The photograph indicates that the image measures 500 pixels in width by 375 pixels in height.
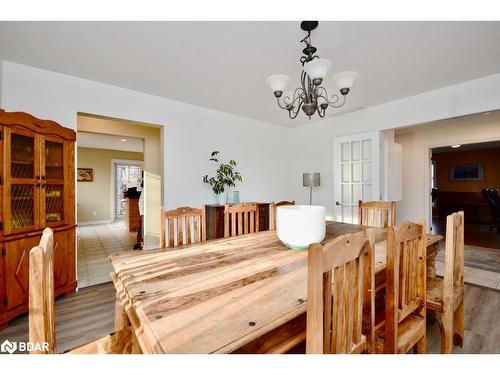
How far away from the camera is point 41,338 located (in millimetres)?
725

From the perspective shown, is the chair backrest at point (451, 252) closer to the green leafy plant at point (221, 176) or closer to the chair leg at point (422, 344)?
the chair leg at point (422, 344)

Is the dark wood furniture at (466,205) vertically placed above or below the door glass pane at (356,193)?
below

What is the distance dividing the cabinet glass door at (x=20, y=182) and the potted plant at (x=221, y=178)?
76.8 inches

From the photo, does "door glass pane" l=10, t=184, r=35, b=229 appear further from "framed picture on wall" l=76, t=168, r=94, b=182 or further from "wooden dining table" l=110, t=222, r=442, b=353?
"framed picture on wall" l=76, t=168, r=94, b=182

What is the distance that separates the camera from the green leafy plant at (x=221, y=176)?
12.0 ft

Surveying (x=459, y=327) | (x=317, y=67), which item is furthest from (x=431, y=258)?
(x=317, y=67)

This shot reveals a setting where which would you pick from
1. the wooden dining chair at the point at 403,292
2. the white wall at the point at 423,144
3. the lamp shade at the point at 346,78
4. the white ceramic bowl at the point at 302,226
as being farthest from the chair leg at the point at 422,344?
the white wall at the point at 423,144

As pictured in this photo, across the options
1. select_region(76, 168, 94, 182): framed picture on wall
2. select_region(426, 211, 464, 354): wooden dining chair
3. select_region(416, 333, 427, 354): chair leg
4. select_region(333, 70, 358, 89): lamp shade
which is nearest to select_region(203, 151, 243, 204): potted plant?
select_region(333, 70, 358, 89): lamp shade

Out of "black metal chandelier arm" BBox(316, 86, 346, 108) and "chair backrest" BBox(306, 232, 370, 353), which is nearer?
"chair backrest" BBox(306, 232, 370, 353)

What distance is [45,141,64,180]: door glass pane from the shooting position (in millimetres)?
2318

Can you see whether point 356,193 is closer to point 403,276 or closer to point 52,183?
point 403,276

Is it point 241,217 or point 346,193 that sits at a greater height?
point 346,193

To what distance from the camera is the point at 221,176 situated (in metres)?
3.73

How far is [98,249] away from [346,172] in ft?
15.1
